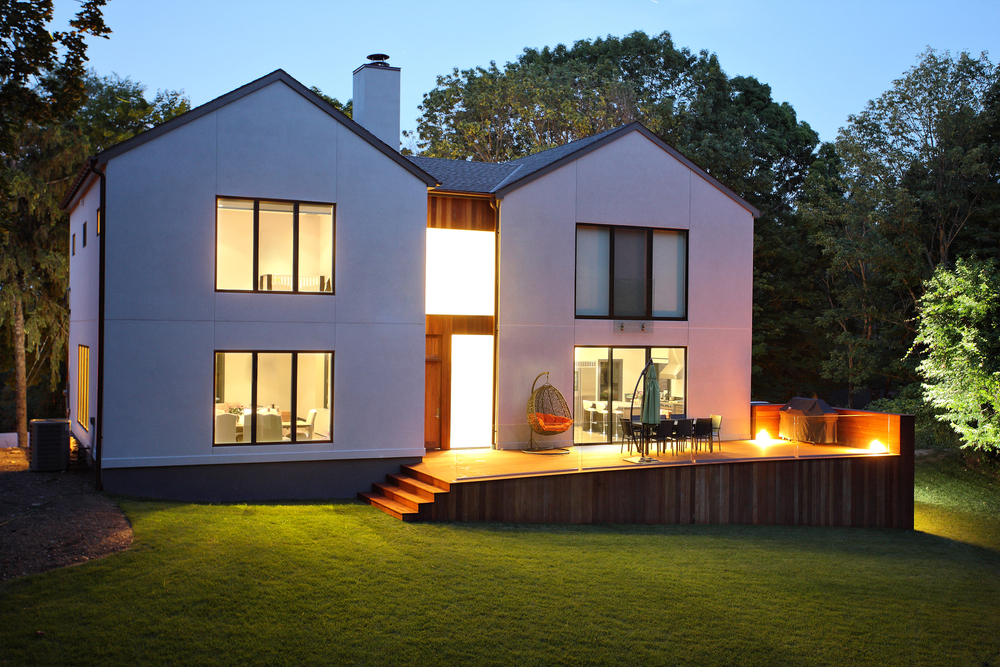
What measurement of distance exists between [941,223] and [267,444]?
79.7 feet

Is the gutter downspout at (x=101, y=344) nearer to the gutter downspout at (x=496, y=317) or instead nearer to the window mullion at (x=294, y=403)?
the window mullion at (x=294, y=403)

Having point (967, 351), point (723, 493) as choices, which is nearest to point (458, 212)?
point (723, 493)

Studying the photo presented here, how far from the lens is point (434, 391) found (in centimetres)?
1667

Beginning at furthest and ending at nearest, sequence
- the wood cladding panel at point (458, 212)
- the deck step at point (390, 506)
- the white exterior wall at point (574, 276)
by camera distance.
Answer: the white exterior wall at point (574, 276)
the wood cladding panel at point (458, 212)
the deck step at point (390, 506)

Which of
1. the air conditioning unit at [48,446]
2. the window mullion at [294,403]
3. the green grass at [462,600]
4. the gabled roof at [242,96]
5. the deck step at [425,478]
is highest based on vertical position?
the gabled roof at [242,96]

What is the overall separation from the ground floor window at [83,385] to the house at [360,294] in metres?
0.14

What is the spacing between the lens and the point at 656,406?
15438 mm

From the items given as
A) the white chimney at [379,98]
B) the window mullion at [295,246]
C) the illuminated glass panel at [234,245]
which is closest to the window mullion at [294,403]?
the window mullion at [295,246]

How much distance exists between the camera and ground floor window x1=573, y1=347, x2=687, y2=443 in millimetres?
17391

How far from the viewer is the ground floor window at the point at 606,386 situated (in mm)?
17391

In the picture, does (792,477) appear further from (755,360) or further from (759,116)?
(759,116)

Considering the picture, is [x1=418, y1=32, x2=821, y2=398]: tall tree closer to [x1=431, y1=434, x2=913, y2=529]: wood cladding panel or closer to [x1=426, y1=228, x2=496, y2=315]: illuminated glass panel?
[x1=431, y1=434, x2=913, y2=529]: wood cladding panel

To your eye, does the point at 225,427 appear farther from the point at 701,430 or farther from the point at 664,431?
the point at 701,430

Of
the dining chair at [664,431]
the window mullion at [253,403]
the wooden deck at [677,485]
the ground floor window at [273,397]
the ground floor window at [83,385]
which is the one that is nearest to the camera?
the wooden deck at [677,485]
